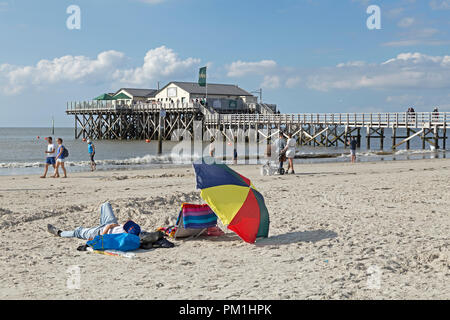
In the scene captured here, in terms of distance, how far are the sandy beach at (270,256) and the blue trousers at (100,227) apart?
0.12m

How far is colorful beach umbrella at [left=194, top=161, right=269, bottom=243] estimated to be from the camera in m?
5.98

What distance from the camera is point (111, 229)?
20.6 feet

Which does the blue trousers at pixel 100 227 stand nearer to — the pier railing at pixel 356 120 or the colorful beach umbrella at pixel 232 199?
the colorful beach umbrella at pixel 232 199

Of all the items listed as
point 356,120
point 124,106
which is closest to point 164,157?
point 356,120

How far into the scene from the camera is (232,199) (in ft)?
19.7

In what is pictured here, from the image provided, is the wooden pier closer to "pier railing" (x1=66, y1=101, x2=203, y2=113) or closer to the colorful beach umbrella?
"pier railing" (x1=66, y1=101, x2=203, y2=113)

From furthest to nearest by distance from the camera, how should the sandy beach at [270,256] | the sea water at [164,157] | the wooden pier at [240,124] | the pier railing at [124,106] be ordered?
the pier railing at [124,106] < the wooden pier at [240,124] < the sea water at [164,157] < the sandy beach at [270,256]

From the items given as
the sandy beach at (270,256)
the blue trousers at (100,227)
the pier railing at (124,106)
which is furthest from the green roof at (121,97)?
the blue trousers at (100,227)

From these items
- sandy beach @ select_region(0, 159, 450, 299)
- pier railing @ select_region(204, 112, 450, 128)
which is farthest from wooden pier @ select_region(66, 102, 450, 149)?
sandy beach @ select_region(0, 159, 450, 299)

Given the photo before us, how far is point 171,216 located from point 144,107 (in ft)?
157

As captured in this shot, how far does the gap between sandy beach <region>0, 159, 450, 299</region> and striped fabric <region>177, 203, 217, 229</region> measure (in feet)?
0.72

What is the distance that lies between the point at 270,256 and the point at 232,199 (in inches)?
32.0

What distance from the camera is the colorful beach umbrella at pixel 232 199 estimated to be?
235 inches

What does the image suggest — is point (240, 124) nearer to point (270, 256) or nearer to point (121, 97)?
point (121, 97)
